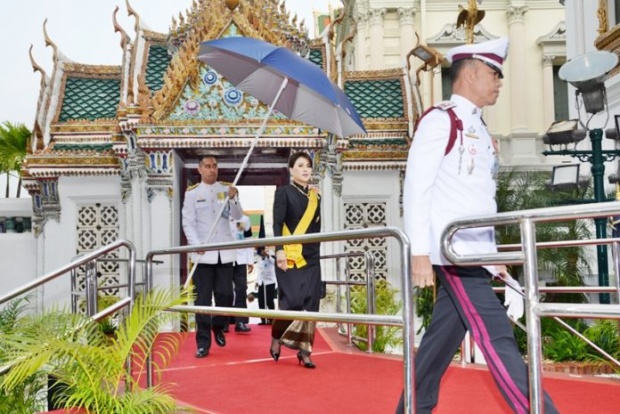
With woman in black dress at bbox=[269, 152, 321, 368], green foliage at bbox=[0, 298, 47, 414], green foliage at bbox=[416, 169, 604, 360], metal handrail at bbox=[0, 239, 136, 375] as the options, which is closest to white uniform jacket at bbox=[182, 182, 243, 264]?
woman in black dress at bbox=[269, 152, 321, 368]

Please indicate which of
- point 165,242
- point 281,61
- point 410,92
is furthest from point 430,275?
point 410,92

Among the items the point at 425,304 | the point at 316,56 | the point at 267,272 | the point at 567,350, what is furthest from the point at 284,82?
the point at 267,272

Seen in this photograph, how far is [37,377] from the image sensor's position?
449 cm

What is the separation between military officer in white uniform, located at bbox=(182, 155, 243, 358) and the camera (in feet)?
22.2

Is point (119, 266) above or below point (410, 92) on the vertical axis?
below

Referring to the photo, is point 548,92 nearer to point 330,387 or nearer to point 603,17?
point 603,17

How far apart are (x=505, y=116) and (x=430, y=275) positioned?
19.0 metres

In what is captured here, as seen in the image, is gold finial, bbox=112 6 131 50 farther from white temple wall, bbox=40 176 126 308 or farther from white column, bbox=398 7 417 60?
white column, bbox=398 7 417 60

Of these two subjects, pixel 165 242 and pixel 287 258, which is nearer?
pixel 287 258

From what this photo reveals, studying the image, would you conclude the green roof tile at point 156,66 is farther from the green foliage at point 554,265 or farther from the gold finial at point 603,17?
the gold finial at point 603,17

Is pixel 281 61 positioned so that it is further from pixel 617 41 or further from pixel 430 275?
pixel 617 41

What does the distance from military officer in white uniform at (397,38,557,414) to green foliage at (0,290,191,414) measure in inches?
65.8

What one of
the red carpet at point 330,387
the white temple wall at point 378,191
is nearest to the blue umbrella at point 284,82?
the red carpet at point 330,387

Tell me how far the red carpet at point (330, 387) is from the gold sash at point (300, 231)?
3.04 feet
